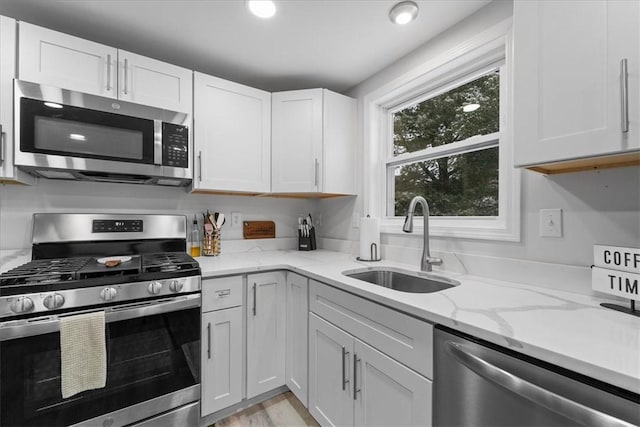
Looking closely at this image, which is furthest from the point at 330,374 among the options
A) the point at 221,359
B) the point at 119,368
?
the point at 119,368

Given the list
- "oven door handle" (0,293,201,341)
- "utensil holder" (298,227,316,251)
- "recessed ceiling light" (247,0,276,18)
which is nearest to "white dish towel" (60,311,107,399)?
"oven door handle" (0,293,201,341)

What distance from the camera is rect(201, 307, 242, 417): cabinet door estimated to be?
1535 millimetres

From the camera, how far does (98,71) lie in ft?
5.12

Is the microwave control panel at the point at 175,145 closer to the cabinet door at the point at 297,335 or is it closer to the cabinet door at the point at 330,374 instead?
the cabinet door at the point at 297,335

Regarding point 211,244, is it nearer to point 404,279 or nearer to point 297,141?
point 297,141

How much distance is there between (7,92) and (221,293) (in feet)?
4.80

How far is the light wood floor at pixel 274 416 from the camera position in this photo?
5.23 ft

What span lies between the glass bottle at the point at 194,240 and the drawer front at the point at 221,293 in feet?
1.94

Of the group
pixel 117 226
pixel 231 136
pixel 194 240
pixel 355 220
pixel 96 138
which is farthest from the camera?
pixel 355 220

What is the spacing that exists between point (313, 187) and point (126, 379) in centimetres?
153

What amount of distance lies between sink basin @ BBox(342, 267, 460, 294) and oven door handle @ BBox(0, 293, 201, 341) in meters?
0.87

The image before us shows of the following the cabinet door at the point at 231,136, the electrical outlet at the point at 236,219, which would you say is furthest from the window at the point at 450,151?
the electrical outlet at the point at 236,219

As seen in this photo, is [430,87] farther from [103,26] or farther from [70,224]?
[70,224]

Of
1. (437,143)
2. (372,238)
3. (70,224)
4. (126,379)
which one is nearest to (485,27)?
(437,143)
